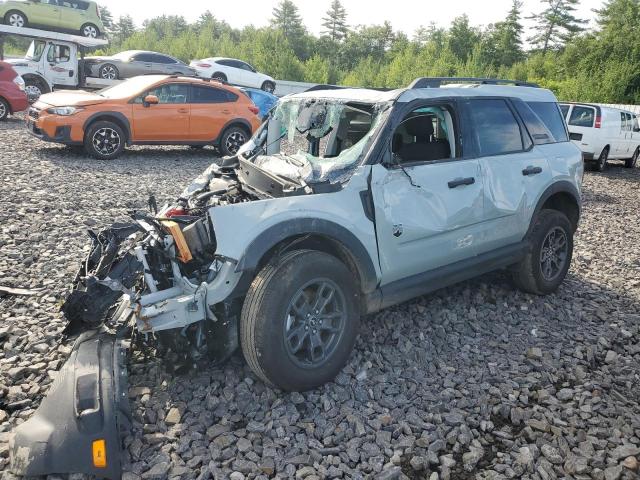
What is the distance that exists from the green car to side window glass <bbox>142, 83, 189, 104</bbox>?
9.35 metres

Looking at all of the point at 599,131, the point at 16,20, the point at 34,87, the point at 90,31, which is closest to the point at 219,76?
the point at 90,31

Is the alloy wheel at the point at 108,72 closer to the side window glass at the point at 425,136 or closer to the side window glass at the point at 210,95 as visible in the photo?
the side window glass at the point at 210,95

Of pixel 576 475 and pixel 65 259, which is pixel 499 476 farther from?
pixel 65 259

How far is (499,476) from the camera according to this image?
265cm

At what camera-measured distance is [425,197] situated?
12.1 feet

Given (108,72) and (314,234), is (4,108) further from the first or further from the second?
(314,234)

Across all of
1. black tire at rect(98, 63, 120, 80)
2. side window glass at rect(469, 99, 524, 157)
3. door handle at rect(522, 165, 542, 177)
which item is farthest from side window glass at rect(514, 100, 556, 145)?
black tire at rect(98, 63, 120, 80)

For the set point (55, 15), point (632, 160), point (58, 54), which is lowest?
point (632, 160)

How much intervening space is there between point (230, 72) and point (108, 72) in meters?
5.57

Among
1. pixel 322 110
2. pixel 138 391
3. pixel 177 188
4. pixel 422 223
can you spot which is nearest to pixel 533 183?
pixel 422 223

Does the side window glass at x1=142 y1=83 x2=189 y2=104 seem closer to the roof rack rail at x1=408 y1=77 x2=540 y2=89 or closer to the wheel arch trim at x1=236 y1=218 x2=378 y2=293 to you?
the roof rack rail at x1=408 y1=77 x2=540 y2=89

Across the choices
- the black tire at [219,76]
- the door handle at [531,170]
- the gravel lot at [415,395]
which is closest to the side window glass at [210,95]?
the gravel lot at [415,395]

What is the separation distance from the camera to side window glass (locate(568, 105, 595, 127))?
1370 cm

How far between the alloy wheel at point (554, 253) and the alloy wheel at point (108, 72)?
18148 mm
